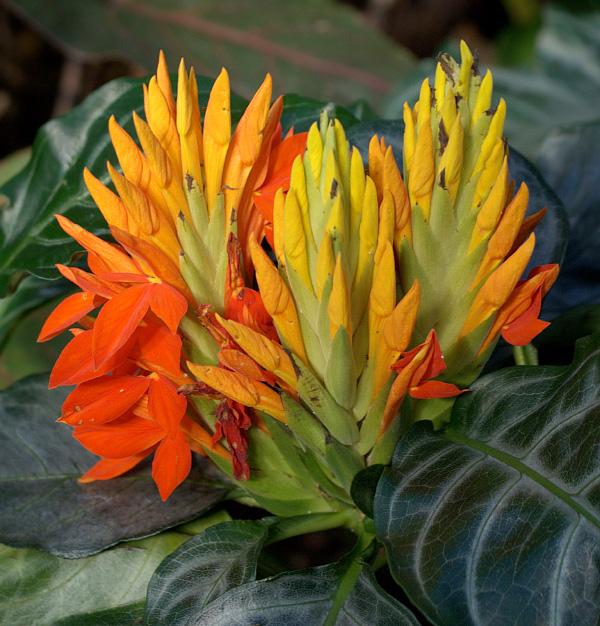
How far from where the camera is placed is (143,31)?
5.56 feet

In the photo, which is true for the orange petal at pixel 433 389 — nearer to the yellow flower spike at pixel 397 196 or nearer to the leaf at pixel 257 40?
the yellow flower spike at pixel 397 196

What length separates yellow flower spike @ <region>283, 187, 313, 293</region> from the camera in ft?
1.28

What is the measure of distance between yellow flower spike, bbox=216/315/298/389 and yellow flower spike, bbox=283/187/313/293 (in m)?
0.05

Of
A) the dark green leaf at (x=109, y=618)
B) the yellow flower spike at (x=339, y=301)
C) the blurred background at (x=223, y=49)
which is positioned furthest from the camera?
the blurred background at (x=223, y=49)

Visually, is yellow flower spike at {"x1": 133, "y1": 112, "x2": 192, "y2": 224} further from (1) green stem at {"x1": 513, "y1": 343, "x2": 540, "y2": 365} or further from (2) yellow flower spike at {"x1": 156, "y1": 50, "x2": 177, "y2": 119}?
(1) green stem at {"x1": 513, "y1": 343, "x2": 540, "y2": 365}

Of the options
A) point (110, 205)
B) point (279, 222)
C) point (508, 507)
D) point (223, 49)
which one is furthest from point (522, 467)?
point (223, 49)

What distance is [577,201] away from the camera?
0.74 metres

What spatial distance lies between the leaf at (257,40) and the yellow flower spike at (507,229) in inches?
51.6

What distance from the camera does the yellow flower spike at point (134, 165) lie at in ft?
1.43

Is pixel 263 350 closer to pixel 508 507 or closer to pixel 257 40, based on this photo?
pixel 508 507

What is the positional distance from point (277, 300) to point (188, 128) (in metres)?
0.14

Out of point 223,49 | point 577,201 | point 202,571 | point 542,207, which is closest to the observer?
point 202,571

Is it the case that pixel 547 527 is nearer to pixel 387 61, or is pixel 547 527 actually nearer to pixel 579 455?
pixel 579 455

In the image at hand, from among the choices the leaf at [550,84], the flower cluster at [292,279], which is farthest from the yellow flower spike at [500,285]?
the leaf at [550,84]
